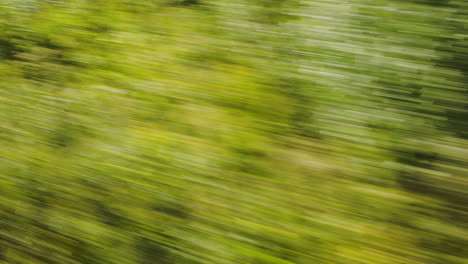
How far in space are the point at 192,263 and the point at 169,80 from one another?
905 millimetres

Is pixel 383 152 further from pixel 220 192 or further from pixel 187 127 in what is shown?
pixel 187 127

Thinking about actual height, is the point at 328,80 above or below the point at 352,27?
below

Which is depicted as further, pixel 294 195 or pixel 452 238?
pixel 294 195

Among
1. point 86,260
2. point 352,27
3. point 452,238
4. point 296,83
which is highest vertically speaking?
point 352,27

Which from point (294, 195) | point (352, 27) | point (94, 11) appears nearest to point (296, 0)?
point (352, 27)

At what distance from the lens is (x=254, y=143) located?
1938 mm

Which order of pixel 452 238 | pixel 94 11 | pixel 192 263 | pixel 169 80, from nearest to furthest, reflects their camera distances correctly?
1. pixel 452 238
2. pixel 192 263
3. pixel 169 80
4. pixel 94 11

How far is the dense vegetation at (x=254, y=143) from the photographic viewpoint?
5.63 feet

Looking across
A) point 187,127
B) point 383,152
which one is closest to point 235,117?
point 187,127

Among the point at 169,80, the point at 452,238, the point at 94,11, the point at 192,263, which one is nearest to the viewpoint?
the point at 452,238

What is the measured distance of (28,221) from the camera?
1960 millimetres

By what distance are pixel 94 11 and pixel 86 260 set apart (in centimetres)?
143

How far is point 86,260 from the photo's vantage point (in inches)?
72.5

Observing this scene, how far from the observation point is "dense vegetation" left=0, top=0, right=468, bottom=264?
5.63 ft
